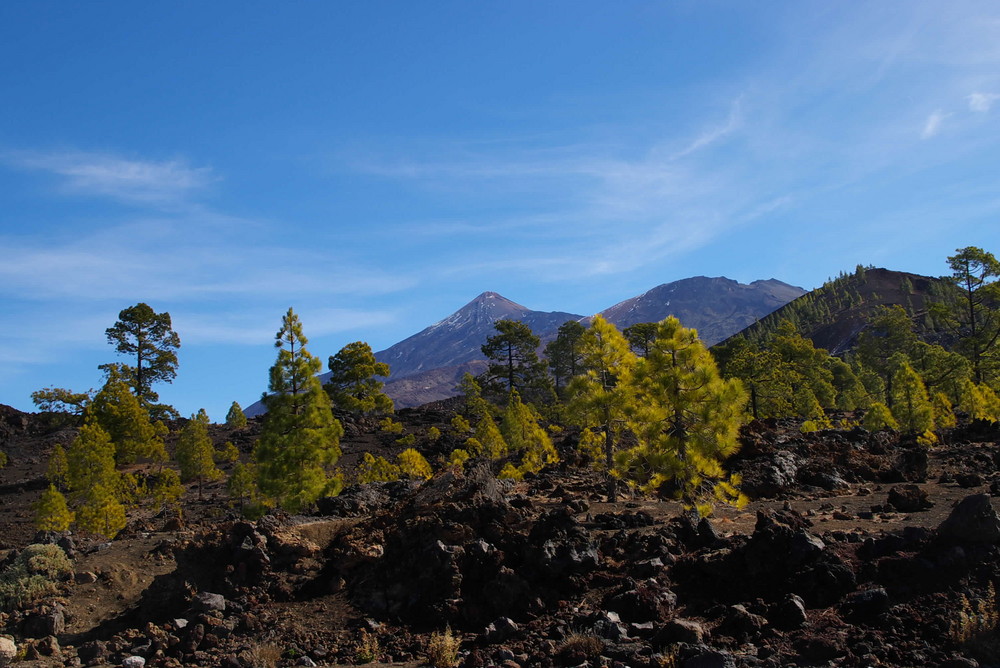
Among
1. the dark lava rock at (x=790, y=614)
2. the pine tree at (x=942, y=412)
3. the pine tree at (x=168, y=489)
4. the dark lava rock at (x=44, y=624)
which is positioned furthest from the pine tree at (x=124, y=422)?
the pine tree at (x=942, y=412)

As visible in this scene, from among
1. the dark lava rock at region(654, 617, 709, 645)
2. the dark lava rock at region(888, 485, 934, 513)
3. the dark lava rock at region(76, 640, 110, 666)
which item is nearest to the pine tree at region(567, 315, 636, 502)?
the dark lava rock at region(888, 485, 934, 513)

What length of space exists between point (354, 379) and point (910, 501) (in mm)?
50839

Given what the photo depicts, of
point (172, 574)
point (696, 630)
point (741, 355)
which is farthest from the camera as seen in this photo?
point (741, 355)

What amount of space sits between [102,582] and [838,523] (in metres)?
19.1

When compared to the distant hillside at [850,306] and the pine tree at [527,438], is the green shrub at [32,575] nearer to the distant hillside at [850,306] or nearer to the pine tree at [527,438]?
the pine tree at [527,438]

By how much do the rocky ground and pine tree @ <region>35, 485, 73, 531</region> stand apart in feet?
11.6

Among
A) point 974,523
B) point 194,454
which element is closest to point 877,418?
point 974,523

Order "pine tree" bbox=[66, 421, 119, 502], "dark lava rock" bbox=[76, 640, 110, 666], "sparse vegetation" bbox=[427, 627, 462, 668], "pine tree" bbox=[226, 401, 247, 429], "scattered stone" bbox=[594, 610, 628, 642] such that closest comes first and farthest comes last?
"scattered stone" bbox=[594, 610, 628, 642] < "sparse vegetation" bbox=[427, 627, 462, 668] < "dark lava rock" bbox=[76, 640, 110, 666] < "pine tree" bbox=[66, 421, 119, 502] < "pine tree" bbox=[226, 401, 247, 429]

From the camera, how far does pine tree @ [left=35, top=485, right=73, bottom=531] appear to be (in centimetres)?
2453

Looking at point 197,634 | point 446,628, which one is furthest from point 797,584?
point 197,634

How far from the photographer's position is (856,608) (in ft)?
36.2

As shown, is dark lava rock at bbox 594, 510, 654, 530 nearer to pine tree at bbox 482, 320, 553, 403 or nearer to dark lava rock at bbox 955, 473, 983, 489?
dark lava rock at bbox 955, 473, 983, 489

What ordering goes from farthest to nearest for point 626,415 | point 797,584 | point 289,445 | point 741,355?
point 741,355 → point 289,445 → point 626,415 → point 797,584

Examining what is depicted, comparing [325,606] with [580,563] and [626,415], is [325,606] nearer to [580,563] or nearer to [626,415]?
[580,563]
